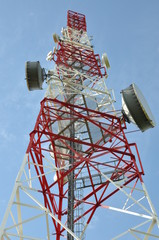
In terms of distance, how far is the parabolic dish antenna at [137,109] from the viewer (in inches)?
401

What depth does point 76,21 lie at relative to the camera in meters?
24.4

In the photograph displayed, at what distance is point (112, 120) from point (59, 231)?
4598mm

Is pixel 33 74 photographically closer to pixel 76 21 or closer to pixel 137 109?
pixel 137 109

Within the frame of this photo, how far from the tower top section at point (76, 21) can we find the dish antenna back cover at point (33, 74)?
39.5 feet

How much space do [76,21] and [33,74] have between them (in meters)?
14.3

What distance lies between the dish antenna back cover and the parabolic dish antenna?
3.72 metres

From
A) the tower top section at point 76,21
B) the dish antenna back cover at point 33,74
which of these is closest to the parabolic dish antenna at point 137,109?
the dish antenna back cover at point 33,74

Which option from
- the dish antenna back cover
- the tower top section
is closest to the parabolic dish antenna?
the dish antenna back cover

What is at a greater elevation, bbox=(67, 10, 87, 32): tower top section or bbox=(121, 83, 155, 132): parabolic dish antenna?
bbox=(67, 10, 87, 32): tower top section

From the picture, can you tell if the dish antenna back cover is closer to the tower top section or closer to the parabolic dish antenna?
the parabolic dish antenna

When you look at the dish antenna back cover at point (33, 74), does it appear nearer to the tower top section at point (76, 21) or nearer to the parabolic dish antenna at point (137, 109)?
the parabolic dish antenna at point (137, 109)

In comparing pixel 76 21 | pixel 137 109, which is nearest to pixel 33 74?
pixel 137 109

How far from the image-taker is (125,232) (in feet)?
22.2

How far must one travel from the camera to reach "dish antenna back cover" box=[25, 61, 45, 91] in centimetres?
1185
